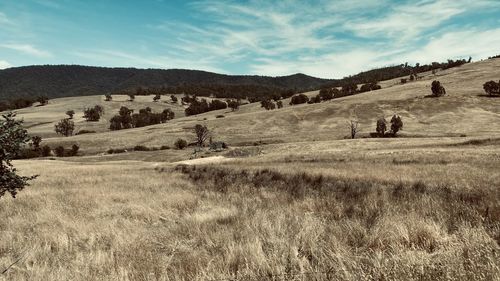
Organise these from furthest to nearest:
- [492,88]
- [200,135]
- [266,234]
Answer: [492,88] < [200,135] < [266,234]

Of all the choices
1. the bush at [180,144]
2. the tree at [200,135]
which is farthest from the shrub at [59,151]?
the tree at [200,135]

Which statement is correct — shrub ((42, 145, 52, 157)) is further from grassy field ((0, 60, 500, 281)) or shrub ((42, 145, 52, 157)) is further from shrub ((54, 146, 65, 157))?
grassy field ((0, 60, 500, 281))

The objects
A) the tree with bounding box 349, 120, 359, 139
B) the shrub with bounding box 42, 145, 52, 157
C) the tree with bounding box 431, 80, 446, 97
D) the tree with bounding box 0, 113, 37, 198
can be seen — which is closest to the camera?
the tree with bounding box 0, 113, 37, 198

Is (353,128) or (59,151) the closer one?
(353,128)

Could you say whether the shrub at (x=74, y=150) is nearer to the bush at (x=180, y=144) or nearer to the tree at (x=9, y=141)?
the bush at (x=180, y=144)

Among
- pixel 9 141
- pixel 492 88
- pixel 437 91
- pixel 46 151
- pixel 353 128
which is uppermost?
pixel 9 141

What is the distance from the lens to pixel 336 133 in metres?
85.1

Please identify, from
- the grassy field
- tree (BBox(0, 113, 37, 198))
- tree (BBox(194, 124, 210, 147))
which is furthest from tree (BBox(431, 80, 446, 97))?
tree (BBox(0, 113, 37, 198))

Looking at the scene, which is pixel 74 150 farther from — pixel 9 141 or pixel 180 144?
pixel 9 141

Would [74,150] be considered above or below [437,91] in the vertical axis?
below

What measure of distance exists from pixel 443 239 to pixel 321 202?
15.5 ft

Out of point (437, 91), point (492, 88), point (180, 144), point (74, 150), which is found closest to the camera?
point (180, 144)

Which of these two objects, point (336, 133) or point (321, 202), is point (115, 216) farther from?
point (336, 133)

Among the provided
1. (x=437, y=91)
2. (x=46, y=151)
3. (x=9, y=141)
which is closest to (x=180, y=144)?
(x=46, y=151)
